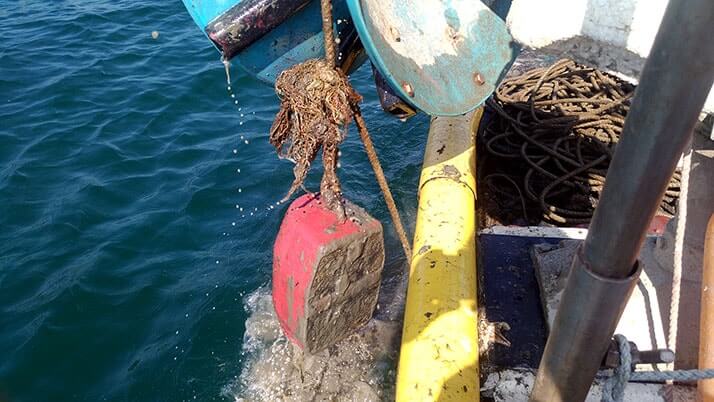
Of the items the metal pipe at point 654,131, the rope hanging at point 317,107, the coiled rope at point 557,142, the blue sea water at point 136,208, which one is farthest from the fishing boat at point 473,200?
the blue sea water at point 136,208

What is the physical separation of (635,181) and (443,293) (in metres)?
1.82

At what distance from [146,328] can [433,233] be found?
7.63 ft

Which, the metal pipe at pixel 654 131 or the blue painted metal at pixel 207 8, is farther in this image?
the blue painted metal at pixel 207 8

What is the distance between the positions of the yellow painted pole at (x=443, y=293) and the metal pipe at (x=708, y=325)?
0.83 meters

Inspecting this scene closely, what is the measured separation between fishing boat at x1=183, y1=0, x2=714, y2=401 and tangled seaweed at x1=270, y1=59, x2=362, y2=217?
182 mm

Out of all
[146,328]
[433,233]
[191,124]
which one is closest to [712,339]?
[433,233]

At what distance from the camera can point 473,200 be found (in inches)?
140

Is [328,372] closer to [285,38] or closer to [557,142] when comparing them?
[285,38]

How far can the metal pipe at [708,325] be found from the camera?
2.03 metres

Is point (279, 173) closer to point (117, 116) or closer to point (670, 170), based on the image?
point (117, 116)

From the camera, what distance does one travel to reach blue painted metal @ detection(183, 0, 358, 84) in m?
2.48

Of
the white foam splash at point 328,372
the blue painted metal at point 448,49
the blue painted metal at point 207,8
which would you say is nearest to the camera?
the blue painted metal at point 448,49

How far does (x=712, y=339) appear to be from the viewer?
6.68ft

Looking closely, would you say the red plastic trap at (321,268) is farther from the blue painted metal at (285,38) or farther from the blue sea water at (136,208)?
the blue sea water at (136,208)
